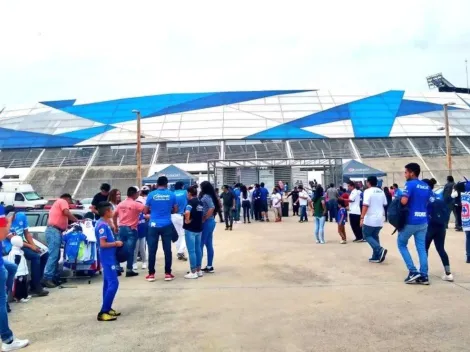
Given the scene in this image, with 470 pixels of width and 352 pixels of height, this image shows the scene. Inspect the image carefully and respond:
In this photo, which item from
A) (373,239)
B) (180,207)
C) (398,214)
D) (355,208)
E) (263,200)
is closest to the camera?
(398,214)

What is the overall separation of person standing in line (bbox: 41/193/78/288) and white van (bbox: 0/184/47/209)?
1788cm

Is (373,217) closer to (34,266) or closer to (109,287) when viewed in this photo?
(109,287)

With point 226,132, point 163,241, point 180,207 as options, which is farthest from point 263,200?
point 226,132

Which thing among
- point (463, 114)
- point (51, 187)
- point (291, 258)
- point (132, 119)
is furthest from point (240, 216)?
point (463, 114)

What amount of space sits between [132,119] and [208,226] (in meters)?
31.9

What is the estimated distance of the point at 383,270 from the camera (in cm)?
736

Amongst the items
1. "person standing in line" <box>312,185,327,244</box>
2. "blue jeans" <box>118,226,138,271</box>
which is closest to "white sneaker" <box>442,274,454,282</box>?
"person standing in line" <box>312,185,327,244</box>

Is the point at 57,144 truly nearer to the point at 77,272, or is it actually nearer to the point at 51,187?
the point at 51,187

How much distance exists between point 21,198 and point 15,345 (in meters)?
22.2

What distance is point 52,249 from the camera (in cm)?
677

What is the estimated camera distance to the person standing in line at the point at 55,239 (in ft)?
22.1

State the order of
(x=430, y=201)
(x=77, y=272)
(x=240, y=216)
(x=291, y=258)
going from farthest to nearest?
(x=240, y=216), (x=291, y=258), (x=77, y=272), (x=430, y=201)

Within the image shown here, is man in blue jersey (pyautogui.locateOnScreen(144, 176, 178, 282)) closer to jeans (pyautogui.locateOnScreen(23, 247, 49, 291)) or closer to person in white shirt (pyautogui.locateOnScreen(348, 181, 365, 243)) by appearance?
jeans (pyautogui.locateOnScreen(23, 247, 49, 291))

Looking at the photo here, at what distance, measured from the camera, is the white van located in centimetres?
2341
